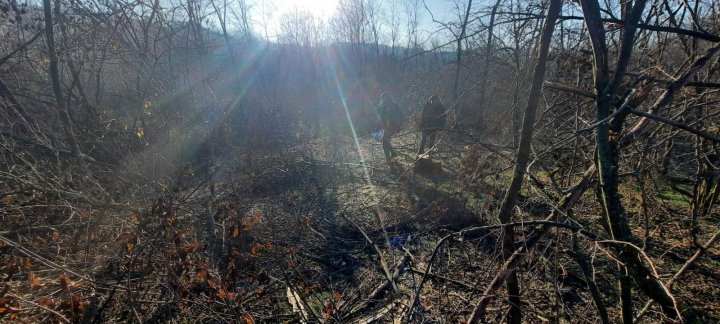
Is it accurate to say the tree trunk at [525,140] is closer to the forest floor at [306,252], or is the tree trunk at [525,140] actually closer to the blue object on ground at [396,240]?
the forest floor at [306,252]

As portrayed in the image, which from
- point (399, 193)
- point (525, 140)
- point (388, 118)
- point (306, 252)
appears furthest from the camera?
point (388, 118)

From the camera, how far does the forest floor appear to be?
2.57m

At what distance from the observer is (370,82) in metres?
24.4

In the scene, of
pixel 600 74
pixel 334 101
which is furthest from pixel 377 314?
pixel 334 101

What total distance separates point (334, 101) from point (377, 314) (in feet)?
55.0

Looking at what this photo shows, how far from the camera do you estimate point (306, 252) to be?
4.74 meters

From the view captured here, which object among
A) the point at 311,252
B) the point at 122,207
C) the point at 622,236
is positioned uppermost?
the point at 622,236

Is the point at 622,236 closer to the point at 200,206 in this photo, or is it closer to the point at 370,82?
the point at 200,206

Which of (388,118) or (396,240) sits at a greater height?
(388,118)

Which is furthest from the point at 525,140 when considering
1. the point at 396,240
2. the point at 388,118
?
the point at 388,118

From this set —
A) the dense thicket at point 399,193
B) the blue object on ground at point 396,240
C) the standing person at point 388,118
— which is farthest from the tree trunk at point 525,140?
the standing person at point 388,118

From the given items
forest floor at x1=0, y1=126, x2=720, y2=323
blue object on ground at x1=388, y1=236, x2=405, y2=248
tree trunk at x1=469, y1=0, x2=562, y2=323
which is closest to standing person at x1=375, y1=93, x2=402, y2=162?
forest floor at x1=0, y1=126, x2=720, y2=323

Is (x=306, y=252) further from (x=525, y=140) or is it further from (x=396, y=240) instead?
(x=525, y=140)

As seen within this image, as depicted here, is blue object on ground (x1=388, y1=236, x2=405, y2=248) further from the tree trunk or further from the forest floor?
the tree trunk
